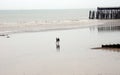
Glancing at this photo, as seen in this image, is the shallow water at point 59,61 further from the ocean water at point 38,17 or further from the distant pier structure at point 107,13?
the ocean water at point 38,17

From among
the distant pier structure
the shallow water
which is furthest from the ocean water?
the shallow water

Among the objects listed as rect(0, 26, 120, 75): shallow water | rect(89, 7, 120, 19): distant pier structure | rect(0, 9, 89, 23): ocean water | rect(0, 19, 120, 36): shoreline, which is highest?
rect(89, 7, 120, 19): distant pier structure

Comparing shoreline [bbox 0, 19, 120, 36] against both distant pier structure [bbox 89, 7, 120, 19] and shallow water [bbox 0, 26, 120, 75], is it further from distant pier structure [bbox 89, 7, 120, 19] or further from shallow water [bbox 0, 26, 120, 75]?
shallow water [bbox 0, 26, 120, 75]

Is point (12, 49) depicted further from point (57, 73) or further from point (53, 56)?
point (57, 73)

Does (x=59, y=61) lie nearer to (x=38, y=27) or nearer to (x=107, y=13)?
(x=38, y=27)

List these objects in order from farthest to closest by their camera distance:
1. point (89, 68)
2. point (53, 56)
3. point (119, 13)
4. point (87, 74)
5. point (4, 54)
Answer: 1. point (119, 13)
2. point (4, 54)
3. point (53, 56)
4. point (89, 68)
5. point (87, 74)

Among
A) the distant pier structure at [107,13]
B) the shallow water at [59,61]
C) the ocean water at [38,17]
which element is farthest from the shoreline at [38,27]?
the ocean water at [38,17]

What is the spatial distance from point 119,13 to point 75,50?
43.8 m

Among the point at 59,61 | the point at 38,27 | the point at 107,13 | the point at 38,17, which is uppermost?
the point at 107,13

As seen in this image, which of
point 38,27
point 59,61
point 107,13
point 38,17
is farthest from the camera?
point 38,17

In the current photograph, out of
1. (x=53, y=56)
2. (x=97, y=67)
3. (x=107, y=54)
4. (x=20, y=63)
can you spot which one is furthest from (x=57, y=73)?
(x=107, y=54)

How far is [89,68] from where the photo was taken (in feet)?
44.2

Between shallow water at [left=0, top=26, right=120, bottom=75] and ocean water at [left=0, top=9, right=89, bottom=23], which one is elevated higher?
shallow water at [left=0, top=26, right=120, bottom=75]

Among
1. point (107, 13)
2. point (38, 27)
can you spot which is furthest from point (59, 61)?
point (107, 13)
